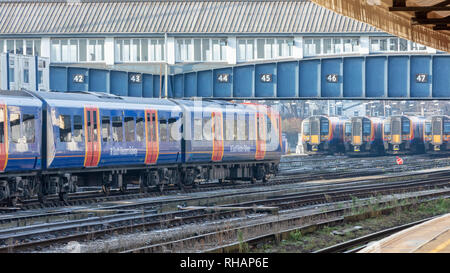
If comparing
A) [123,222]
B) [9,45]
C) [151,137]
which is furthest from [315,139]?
[123,222]

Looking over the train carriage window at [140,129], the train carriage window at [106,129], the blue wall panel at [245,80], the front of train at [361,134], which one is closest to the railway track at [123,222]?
the train carriage window at [106,129]

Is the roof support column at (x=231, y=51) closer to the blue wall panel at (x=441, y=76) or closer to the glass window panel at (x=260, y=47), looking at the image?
the glass window panel at (x=260, y=47)

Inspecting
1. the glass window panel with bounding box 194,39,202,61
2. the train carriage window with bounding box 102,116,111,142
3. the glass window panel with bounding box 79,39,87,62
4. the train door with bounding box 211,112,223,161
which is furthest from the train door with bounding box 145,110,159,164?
the glass window panel with bounding box 79,39,87,62

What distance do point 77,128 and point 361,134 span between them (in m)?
49.6

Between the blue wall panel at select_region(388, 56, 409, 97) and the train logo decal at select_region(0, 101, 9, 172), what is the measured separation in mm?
29676

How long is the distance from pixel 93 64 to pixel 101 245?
157 feet

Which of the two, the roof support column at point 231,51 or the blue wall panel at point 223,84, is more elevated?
the roof support column at point 231,51

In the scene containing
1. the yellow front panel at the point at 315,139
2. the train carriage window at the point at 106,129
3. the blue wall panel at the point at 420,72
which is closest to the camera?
the train carriage window at the point at 106,129

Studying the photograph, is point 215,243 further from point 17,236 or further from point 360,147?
point 360,147

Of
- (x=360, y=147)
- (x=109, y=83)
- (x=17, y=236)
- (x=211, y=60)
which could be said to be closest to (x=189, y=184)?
(x=17, y=236)

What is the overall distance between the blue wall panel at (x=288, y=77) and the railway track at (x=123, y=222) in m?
21.6

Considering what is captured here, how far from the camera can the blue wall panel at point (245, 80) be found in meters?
49.8

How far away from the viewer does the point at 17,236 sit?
56.2 feet

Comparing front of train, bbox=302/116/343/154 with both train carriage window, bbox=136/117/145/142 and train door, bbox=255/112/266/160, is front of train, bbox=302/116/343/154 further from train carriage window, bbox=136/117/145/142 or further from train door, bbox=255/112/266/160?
train carriage window, bbox=136/117/145/142
